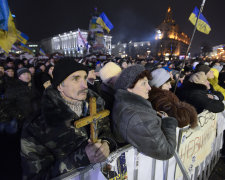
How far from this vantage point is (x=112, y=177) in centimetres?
155

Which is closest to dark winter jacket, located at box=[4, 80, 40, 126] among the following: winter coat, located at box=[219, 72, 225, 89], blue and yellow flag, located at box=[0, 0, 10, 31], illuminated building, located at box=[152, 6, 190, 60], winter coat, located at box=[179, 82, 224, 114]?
blue and yellow flag, located at box=[0, 0, 10, 31]

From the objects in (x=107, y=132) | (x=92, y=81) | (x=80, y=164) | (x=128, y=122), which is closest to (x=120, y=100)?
(x=128, y=122)

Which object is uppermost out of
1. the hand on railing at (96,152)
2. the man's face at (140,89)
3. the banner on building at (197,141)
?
the man's face at (140,89)

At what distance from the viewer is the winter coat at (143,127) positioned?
5.02 ft

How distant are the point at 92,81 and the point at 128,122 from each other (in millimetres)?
3061

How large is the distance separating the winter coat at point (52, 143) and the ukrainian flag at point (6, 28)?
103 inches

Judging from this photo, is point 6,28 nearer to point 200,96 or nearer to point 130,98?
point 130,98

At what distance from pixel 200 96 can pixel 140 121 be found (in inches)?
85.1

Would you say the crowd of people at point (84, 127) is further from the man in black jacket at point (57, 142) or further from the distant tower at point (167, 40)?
the distant tower at point (167, 40)

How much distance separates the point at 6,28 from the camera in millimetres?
3254

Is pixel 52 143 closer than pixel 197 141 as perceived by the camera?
Yes

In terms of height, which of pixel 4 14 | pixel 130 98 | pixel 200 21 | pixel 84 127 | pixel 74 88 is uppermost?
pixel 200 21

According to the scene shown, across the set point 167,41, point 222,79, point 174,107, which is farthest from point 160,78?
point 167,41

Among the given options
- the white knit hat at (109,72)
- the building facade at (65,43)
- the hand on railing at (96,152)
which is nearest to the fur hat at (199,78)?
the white knit hat at (109,72)
